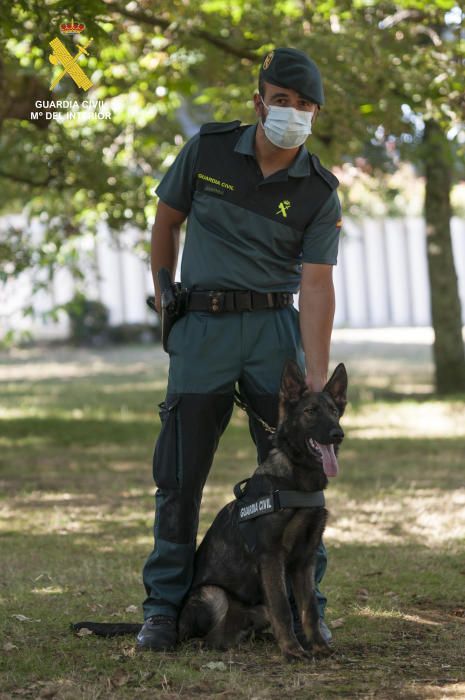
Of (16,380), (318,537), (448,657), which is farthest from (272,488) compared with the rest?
(16,380)

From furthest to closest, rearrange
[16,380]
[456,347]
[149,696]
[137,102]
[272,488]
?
[16,380]
[456,347]
[137,102]
[272,488]
[149,696]

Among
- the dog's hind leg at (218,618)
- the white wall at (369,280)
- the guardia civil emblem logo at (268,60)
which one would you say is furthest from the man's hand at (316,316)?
the white wall at (369,280)

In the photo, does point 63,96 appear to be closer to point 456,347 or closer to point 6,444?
point 6,444

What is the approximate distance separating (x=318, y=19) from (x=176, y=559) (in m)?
8.08

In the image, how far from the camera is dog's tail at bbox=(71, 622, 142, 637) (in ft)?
18.5

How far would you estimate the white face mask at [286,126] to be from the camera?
5176 millimetres

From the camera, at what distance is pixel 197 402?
17.6 feet

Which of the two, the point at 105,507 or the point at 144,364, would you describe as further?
the point at 144,364

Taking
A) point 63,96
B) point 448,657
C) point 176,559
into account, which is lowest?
point 448,657

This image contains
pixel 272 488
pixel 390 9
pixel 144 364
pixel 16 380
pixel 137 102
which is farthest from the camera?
pixel 144 364

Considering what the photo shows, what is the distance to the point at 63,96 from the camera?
41.2ft

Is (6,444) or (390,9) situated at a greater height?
(390,9)

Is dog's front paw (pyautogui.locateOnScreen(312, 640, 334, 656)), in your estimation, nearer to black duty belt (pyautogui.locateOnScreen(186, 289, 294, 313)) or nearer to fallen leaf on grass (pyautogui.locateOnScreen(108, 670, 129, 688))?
fallen leaf on grass (pyautogui.locateOnScreen(108, 670, 129, 688))

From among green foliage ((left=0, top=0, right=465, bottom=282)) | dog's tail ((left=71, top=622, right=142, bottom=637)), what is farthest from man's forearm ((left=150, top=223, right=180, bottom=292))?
green foliage ((left=0, top=0, right=465, bottom=282))
